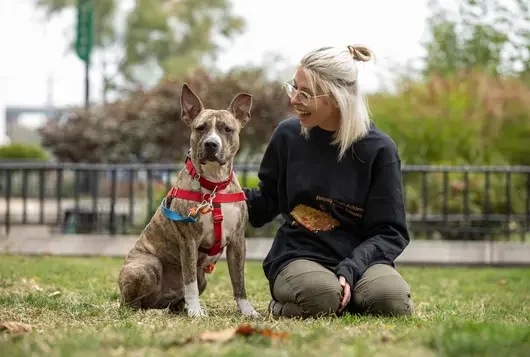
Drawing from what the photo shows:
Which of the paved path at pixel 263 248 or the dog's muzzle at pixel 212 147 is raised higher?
the dog's muzzle at pixel 212 147

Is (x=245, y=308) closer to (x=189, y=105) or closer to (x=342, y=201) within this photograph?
(x=342, y=201)

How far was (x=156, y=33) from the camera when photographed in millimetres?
45156

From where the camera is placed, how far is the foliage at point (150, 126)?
17578 mm

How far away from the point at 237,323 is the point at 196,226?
Answer: 0.70 meters

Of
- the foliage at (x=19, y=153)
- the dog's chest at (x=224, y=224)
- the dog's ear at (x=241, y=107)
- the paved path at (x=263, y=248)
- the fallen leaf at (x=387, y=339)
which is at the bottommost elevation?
the paved path at (x=263, y=248)

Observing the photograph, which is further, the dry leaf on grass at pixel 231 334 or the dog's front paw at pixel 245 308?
the dog's front paw at pixel 245 308

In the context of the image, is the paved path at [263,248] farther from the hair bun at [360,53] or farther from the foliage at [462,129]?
the hair bun at [360,53]

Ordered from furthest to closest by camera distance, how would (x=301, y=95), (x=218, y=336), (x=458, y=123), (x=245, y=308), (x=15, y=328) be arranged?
(x=458, y=123) < (x=245, y=308) < (x=301, y=95) < (x=15, y=328) < (x=218, y=336)

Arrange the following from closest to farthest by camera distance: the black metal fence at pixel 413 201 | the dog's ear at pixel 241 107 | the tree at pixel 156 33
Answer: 1. the dog's ear at pixel 241 107
2. the black metal fence at pixel 413 201
3. the tree at pixel 156 33

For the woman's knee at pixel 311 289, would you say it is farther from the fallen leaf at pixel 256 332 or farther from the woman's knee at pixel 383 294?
the fallen leaf at pixel 256 332

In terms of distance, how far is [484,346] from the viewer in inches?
136

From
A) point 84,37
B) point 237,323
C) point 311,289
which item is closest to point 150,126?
point 84,37

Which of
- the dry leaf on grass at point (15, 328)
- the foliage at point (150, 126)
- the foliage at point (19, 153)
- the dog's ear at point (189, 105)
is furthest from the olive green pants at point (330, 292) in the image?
the foliage at point (19, 153)

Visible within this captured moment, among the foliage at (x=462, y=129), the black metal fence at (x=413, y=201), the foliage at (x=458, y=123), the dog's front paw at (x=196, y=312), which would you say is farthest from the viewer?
the foliage at (x=458, y=123)
